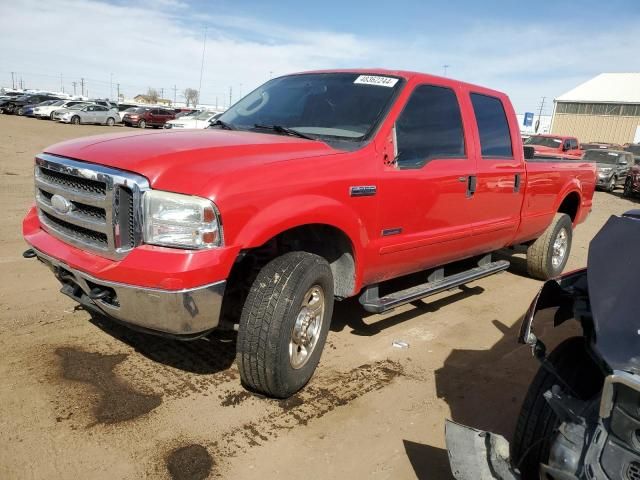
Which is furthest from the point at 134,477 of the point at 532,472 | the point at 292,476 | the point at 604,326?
the point at 604,326

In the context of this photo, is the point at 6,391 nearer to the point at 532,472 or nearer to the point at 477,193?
the point at 532,472

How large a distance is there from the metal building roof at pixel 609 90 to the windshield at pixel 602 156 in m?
32.2

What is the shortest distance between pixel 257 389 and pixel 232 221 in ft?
3.50

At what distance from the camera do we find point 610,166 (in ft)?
65.1

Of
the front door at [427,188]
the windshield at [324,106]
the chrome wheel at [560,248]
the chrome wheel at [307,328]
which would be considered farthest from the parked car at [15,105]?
the chrome wheel at [307,328]

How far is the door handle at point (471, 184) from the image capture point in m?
4.50

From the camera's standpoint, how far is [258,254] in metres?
3.35

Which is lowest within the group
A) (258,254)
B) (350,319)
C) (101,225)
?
(350,319)

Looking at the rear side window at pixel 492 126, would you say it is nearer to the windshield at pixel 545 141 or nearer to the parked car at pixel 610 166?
the windshield at pixel 545 141

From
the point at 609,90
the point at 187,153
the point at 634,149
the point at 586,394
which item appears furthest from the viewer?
the point at 609,90

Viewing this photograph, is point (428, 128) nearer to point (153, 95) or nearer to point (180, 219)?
point (180, 219)

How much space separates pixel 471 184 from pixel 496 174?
49 centimetres

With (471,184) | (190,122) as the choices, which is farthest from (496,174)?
(190,122)

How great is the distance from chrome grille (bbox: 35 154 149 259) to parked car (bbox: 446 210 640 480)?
1845 mm
